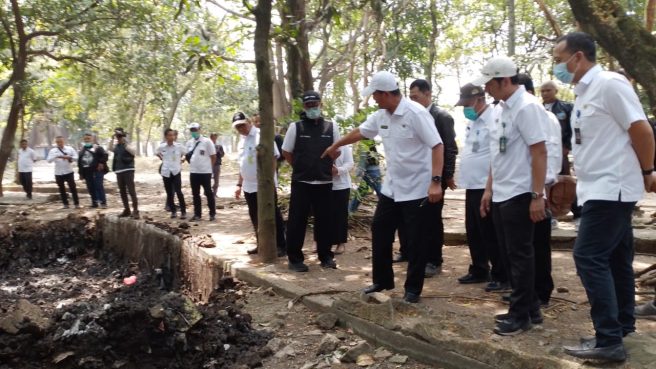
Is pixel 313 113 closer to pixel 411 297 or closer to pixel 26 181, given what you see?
pixel 411 297

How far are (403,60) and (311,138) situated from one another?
11.2m

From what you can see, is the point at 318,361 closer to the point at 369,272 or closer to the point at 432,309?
the point at 432,309

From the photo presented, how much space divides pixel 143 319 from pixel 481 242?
3.05 meters

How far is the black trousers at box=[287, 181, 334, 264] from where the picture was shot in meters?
6.15

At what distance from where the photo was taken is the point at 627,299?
3.48 metres

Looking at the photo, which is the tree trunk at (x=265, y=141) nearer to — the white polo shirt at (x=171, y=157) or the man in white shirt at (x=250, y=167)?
the man in white shirt at (x=250, y=167)

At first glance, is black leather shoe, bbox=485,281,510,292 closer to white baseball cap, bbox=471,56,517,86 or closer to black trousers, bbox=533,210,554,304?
black trousers, bbox=533,210,554,304

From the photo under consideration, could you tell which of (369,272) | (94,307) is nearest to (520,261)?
(369,272)

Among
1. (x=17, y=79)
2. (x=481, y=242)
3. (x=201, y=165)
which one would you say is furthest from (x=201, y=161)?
(x=17, y=79)

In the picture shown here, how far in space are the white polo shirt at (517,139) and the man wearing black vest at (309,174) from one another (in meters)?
2.45

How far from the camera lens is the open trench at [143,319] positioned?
183 inches

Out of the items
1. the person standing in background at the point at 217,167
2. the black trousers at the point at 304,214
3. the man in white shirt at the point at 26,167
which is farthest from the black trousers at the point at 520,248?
the man in white shirt at the point at 26,167

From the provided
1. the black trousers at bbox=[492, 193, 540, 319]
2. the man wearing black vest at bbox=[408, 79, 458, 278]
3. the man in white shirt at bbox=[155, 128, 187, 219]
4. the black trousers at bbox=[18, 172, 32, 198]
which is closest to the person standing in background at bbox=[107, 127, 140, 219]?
the man in white shirt at bbox=[155, 128, 187, 219]

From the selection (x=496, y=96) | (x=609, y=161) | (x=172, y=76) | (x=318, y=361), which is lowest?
(x=318, y=361)
